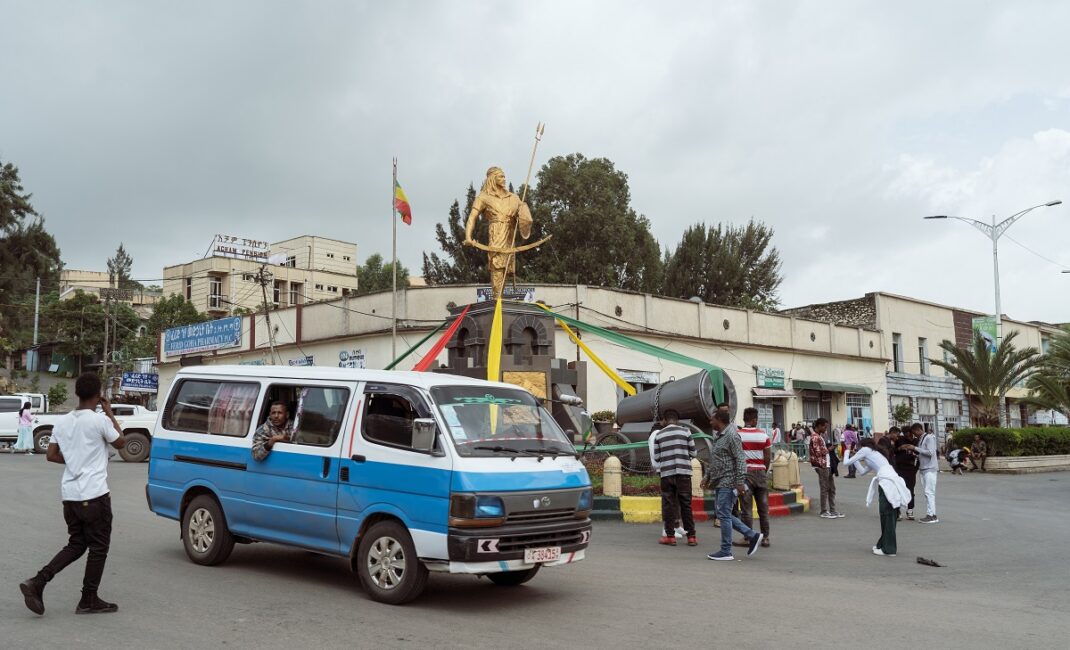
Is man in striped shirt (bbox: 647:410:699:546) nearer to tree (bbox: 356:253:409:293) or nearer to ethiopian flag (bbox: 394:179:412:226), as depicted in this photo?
ethiopian flag (bbox: 394:179:412:226)

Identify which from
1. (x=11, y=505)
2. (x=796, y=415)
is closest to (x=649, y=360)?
(x=796, y=415)

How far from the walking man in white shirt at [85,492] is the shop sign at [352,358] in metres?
27.6

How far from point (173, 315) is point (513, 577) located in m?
65.2

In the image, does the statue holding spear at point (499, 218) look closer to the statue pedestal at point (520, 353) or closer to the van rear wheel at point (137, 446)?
the statue pedestal at point (520, 353)

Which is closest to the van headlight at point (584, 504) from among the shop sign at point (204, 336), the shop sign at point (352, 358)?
the shop sign at point (352, 358)

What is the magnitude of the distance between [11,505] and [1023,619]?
14.2 metres

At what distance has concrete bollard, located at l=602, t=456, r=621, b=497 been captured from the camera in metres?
13.9

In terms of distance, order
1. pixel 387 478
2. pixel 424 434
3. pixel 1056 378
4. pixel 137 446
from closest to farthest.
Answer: pixel 424 434 → pixel 387 478 → pixel 137 446 → pixel 1056 378

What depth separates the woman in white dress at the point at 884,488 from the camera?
10562mm

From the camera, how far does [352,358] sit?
34719 millimetres

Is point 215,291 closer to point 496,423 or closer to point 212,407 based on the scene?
point 212,407

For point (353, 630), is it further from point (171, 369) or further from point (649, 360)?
point (171, 369)

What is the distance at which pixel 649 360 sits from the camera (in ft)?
113

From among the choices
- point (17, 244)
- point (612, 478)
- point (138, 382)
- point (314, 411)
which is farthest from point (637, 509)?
point (17, 244)
